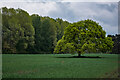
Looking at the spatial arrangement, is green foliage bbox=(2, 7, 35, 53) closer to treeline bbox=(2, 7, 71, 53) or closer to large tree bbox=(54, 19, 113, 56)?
treeline bbox=(2, 7, 71, 53)

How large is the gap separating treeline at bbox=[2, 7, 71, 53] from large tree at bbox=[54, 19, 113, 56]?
60.7ft

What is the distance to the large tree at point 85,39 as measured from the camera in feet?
87.4

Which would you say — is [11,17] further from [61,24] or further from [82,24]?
[82,24]

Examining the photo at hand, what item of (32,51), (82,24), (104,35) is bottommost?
(32,51)

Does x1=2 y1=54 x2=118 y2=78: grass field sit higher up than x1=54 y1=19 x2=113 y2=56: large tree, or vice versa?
x1=54 y1=19 x2=113 y2=56: large tree

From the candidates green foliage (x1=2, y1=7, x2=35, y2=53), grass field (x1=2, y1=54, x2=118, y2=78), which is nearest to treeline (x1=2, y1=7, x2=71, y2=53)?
green foliage (x1=2, y1=7, x2=35, y2=53)

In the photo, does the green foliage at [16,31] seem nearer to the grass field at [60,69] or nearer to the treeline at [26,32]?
the treeline at [26,32]

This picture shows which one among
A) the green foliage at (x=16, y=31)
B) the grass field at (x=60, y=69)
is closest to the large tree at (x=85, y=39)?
the grass field at (x=60, y=69)

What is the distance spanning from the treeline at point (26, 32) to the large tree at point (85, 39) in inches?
728

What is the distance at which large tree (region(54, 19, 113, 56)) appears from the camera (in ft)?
87.4

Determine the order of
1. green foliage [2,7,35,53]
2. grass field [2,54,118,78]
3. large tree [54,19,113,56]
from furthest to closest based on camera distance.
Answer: green foliage [2,7,35,53], large tree [54,19,113,56], grass field [2,54,118,78]

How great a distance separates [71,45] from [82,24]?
488 cm

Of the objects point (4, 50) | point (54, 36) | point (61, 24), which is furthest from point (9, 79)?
point (61, 24)

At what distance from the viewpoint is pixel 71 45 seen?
2711cm
